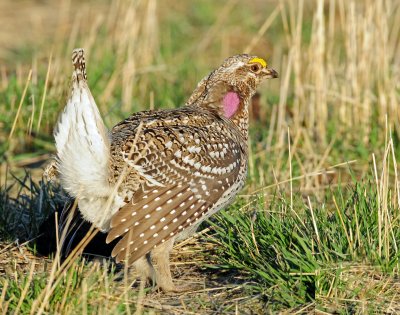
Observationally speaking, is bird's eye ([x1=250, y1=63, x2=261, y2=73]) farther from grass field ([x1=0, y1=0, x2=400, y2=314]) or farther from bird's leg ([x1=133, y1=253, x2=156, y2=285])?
bird's leg ([x1=133, y1=253, x2=156, y2=285])

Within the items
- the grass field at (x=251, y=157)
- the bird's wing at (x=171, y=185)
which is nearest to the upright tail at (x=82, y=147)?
the bird's wing at (x=171, y=185)

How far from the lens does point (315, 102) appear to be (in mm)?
7500

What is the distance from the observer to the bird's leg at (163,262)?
5006 mm

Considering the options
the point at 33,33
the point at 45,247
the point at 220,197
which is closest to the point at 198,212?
the point at 220,197

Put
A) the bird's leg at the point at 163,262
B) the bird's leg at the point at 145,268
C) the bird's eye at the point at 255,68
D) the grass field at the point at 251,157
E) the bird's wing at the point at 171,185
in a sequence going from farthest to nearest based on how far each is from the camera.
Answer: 1. the bird's eye at the point at 255,68
2. the bird's leg at the point at 145,268
3. the bird's leg at the point at 163,262
4. the bird's wing at the point at 171,185
5. the grass field at the point at 251,157

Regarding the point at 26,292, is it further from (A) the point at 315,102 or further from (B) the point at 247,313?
(A) the point at 315,102

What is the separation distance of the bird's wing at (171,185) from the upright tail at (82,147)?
172 millimetres

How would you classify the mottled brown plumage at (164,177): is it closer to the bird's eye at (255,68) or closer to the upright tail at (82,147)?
the upright tail at (82,147)

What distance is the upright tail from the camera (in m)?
4.56

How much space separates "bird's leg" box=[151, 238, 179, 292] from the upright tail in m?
0.42

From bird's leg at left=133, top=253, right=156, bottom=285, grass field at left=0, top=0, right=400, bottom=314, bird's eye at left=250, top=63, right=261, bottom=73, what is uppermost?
bird's eye at left=250, top=63, right=261, bottom=73

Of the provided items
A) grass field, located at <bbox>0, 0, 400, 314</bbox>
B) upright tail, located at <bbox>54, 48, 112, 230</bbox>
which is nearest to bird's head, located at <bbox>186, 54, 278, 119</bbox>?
grass field, located at <bbox>0, 0, 400, 314</bbox>

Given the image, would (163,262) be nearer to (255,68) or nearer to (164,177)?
(164,177)

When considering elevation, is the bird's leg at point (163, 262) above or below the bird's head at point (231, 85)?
below
